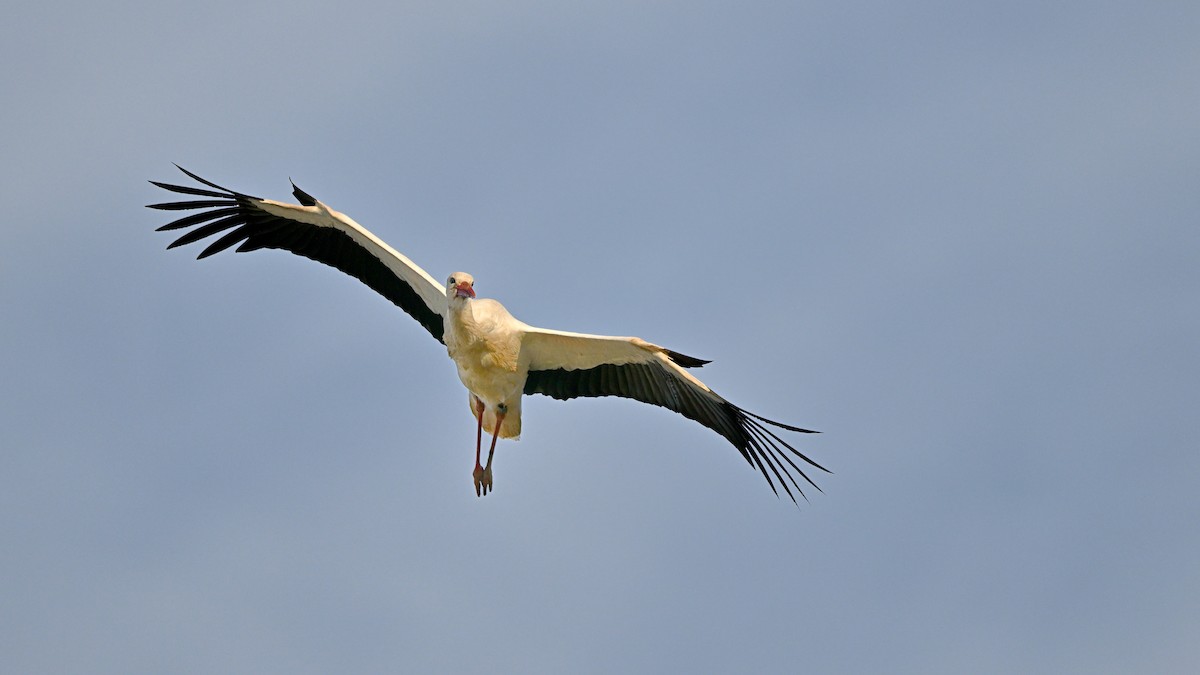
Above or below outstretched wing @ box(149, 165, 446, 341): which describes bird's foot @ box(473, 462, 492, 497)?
below

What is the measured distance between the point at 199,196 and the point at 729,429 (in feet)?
17.6

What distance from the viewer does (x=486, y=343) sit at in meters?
13.8

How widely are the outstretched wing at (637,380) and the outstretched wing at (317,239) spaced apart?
110 cm

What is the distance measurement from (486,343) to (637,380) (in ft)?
5.25

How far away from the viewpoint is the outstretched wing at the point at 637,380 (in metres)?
14.0

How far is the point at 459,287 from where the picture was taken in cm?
1355

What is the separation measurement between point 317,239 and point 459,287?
218 cm

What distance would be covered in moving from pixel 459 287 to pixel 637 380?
6.74 feet

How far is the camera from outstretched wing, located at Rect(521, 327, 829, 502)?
1400 centimetres

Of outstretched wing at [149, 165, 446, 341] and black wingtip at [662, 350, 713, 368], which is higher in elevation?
outstretched wing at [149, 165, 446, 341]

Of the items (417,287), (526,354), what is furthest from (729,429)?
(417,287)

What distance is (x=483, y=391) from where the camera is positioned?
1414 cm

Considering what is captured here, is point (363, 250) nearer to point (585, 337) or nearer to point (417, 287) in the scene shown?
point (417, 287)

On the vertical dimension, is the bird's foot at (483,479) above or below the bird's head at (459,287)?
below
